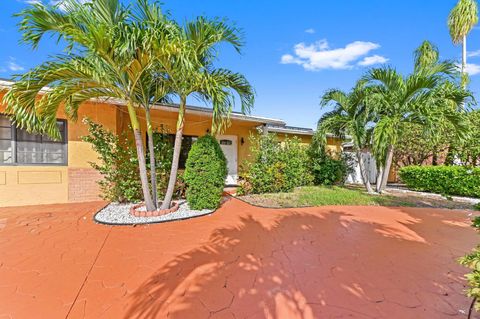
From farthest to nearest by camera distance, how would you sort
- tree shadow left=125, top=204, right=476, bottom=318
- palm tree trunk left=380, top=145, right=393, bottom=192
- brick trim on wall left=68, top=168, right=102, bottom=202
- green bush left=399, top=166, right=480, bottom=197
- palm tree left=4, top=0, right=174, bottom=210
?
palm tree trunk left=380, top=145, right=393, bottom=192, green bush left=399, top=166, right=480, bottom=197, brick trim on wall left=68, top=168, right=102, bottom=202, palm tree left=4, top=0, right=174, bottom=210, tree shadow left=125, top=204, right=476, bottom=318

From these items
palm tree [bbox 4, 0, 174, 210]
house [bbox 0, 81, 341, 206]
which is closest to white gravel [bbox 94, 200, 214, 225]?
house [bbox 0, 81, 341, 206]

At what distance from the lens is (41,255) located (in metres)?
3.59

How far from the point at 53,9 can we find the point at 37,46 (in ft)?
2.92

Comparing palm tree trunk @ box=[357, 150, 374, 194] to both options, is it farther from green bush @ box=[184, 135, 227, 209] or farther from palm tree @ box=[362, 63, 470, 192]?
green bush @ box=[184, 135, 227, 209]

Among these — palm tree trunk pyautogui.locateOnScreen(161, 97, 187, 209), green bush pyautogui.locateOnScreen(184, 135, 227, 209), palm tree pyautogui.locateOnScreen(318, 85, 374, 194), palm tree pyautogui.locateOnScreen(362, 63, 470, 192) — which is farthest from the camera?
palm tree pyautogui.locateOnScreen(318, 85, 374, 194)

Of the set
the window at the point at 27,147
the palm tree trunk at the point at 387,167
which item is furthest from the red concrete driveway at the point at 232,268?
the palm tree trunk at the point at 387,167

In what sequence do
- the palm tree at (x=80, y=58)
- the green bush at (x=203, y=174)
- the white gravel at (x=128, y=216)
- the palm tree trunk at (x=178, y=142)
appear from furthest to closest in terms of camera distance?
the green bush at (x=203, y=174), the palm tree trunk at (x=178, y=142), the white gravel at (x=128, y=216), the palm tree at (x=80, y=58)

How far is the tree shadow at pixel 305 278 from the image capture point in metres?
2.36

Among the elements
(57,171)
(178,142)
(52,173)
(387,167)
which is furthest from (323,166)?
(52,173)

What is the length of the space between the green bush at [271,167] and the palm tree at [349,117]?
5.91ft

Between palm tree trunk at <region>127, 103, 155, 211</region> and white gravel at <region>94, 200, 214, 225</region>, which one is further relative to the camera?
palm tree trunk at <region>127, 103, 155, 211</region>

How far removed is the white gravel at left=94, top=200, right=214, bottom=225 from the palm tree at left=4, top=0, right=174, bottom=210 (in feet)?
7.78

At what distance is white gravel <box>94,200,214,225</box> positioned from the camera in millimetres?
5203

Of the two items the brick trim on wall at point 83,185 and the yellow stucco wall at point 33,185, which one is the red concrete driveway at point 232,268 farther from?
the brick trim on wall at point 83,185
